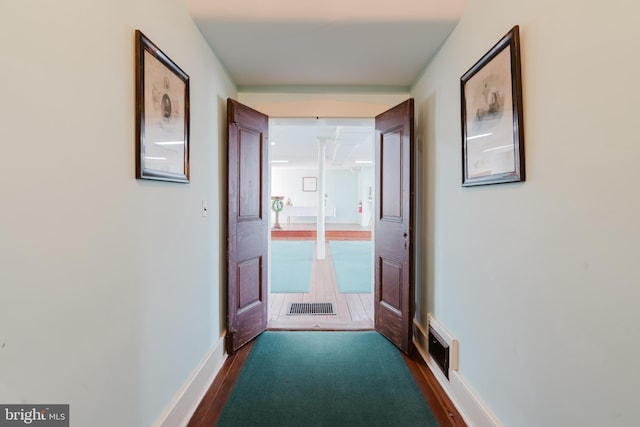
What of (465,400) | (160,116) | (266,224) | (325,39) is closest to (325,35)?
(325,39)

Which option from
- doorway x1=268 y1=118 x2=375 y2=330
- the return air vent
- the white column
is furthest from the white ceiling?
the white column

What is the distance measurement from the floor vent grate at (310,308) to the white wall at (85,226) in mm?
1658

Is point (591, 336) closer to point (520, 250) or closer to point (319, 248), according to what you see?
point (520, 250)

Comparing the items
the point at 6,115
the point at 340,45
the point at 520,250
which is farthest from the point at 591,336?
the point at 340,45

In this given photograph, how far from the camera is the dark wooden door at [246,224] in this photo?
2.22 metres

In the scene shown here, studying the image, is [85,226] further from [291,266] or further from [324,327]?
[291,266]

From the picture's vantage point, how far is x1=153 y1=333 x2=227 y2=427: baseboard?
141 centimetres

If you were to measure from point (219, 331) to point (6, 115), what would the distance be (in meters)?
1.91

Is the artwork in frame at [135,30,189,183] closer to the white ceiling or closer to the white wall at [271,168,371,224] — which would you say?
the white ceiling

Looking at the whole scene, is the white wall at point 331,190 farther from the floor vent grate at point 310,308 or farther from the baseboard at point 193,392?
the baseboard at point 193,392

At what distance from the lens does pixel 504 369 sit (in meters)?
1.28

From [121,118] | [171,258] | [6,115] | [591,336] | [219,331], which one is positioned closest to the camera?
[6,115]

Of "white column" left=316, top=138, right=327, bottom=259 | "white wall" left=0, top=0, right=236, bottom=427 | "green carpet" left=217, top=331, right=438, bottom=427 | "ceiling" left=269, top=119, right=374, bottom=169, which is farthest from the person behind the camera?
"white column" left=316, top=138, right=327, bottom=259

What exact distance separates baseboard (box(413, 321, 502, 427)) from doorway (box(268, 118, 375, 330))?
2.97 ft
